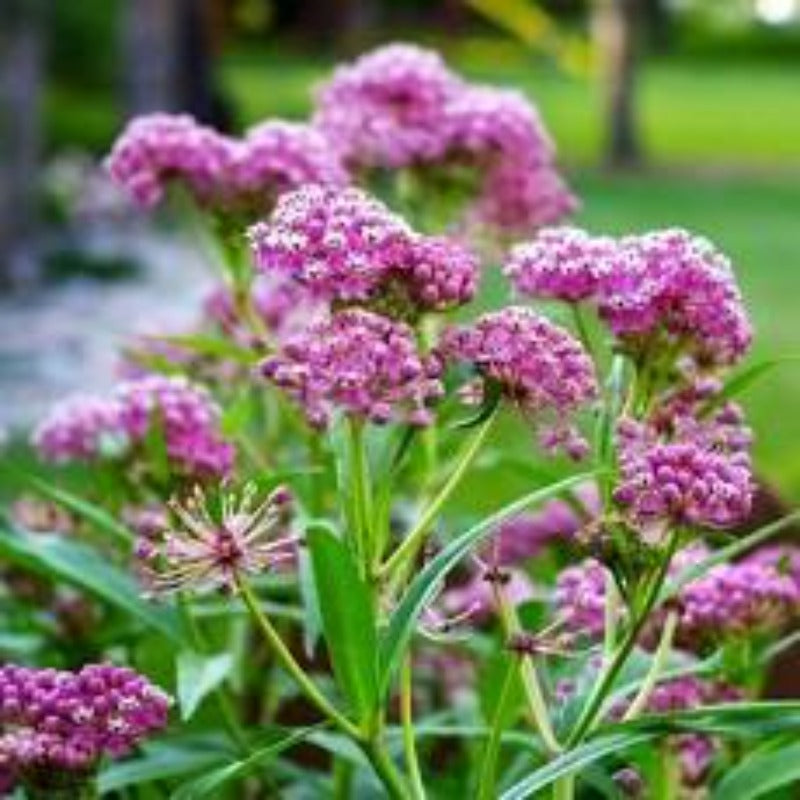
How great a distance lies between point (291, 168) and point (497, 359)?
0.89m

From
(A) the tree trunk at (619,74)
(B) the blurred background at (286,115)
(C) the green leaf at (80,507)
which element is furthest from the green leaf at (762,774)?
(A) the tree trunk at (619,74)

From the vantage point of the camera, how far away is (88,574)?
7.80 ft

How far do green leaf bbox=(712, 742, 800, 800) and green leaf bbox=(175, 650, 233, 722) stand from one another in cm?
43

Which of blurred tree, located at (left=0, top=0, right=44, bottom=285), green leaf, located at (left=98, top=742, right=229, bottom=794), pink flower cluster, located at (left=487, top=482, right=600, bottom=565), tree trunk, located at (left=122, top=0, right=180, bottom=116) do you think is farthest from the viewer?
tree trunk, located at (left=122, top=0, right=180, bottom=116)

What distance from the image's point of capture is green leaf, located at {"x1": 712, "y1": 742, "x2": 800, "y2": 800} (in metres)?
1.90

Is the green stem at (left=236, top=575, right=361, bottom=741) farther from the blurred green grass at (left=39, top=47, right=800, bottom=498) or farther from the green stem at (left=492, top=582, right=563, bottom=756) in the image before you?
the blurred green grass at (left=39, top=47, right=800, bottom=498)

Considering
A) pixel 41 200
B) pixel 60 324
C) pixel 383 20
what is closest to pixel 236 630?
pixel 60 324

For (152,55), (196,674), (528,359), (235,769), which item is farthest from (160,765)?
Answer: (152,55)

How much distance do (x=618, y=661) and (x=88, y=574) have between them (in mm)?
772

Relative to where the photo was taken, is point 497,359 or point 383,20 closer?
point 497,359

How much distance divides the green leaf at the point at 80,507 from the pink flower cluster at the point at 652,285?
2.17 feet

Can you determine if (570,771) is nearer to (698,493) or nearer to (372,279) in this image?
(698,493)

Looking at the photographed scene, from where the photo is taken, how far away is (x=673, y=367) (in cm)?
189

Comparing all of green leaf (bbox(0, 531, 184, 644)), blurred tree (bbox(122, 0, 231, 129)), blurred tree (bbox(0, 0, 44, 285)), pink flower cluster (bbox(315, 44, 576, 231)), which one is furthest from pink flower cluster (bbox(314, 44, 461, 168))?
blurred tree (bbox(122, 0, 231, 129))
